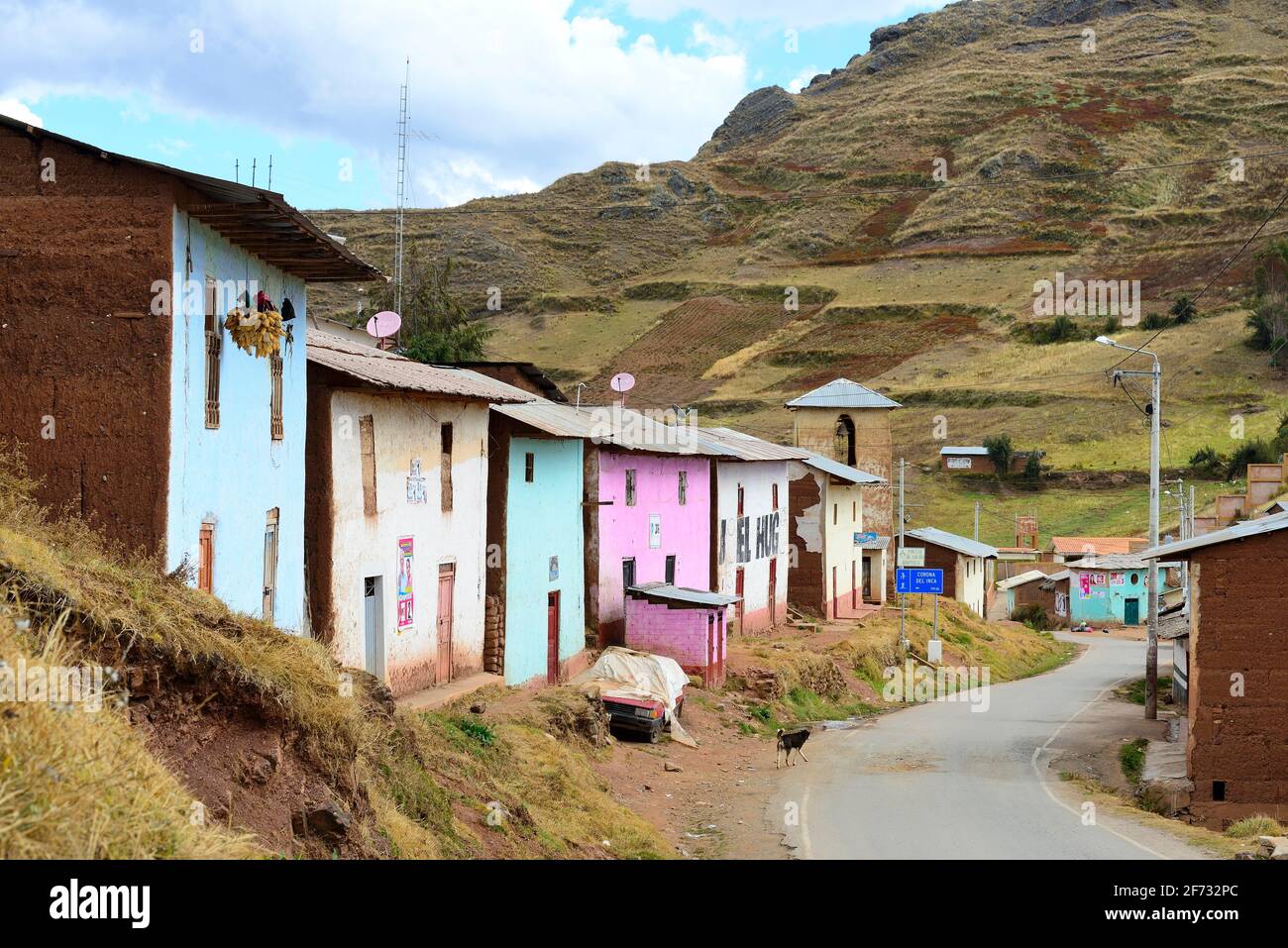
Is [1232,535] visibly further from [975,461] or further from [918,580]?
[975,461]

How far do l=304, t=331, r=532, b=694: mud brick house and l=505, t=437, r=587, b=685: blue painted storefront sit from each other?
888 millimetres

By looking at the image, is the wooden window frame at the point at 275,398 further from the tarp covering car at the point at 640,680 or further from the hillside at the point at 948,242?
the hillside at the point at 948,242

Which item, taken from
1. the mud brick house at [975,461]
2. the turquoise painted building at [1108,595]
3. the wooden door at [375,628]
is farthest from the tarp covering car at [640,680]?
the mud brick house at [975,461]

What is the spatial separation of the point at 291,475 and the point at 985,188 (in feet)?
423

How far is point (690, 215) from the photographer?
153m

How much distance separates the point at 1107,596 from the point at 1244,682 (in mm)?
49899

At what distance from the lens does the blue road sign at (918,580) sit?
128 ft

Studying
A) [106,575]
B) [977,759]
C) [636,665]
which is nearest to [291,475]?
[106,575]

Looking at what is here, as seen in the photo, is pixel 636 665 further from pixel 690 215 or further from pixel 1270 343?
pixel 690 215

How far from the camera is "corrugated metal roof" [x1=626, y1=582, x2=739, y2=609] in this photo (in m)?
29.9

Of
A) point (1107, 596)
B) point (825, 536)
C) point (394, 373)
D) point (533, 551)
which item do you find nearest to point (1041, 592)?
point (1107, 596)

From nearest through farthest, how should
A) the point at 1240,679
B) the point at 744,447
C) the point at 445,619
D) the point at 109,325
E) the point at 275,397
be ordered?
1. the point at 109,325
2. the point at 275,397
3. the point at 1240,679
4. the point at 445,619
5. the point at 744,447

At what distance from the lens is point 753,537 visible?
41.9 metres

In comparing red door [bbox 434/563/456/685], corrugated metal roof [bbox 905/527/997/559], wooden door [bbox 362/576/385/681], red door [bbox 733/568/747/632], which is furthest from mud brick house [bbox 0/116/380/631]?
corrugated metal roof [bbox 905/527/997/559]
